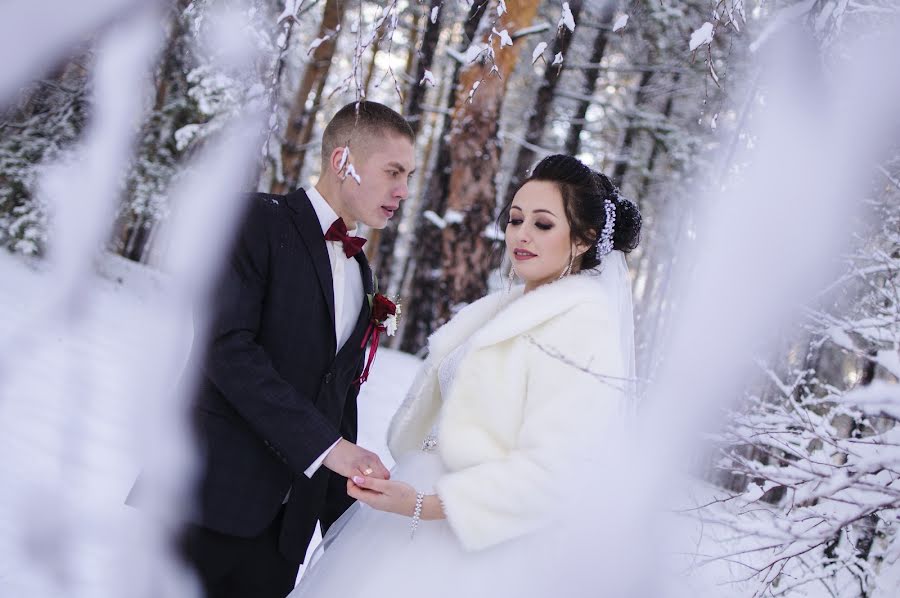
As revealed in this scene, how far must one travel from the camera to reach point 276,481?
232 centimetres

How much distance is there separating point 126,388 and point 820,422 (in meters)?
5.33

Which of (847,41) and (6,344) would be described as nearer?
(6,344)

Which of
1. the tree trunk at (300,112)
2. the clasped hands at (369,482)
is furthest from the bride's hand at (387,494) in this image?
the tree trunk at (300,112)

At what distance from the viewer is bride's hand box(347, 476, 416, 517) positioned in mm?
2002

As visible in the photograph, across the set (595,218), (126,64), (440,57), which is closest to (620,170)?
(440,57)

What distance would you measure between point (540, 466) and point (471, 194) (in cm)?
565

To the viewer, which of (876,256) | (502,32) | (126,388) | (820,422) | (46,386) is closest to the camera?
(502,32)

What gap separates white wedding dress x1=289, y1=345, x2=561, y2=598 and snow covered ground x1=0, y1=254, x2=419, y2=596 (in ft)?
2.40

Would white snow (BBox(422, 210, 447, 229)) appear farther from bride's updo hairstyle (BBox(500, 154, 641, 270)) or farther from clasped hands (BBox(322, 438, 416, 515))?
clasped hands (BBox(322, 438, 416, 515))

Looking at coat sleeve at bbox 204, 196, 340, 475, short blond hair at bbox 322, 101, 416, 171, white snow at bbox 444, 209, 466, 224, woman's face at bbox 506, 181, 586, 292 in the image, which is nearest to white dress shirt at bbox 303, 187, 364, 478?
short blond hair at bbox 322, 101, 416, 171

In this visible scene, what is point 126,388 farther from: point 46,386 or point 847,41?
point 847,41

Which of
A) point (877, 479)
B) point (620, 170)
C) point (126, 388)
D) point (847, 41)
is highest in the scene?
point (620, 170)

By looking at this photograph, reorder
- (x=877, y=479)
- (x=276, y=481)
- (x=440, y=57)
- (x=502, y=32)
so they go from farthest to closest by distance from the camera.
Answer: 1. (x=440, y=57)
2. (x=276, y=481)
3. (x=877, y=479)
4. (x=502, y=32)

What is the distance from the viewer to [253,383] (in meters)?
2.11
